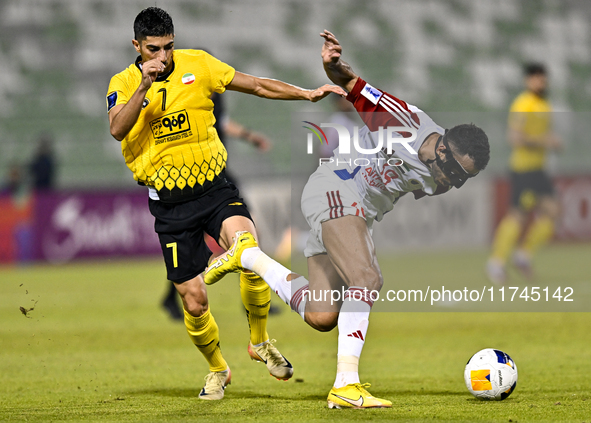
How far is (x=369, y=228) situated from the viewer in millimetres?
5273

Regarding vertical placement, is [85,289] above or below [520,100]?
below

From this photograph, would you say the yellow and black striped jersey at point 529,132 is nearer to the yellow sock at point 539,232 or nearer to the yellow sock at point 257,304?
the yellow sock at point 539,232

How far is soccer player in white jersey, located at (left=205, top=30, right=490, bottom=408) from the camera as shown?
4.81 m

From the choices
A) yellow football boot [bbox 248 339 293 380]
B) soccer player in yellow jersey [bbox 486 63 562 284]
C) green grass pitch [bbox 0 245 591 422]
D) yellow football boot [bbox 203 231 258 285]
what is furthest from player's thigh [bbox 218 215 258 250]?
soccer player in yellow jersey [bbox 486 63 562 284]

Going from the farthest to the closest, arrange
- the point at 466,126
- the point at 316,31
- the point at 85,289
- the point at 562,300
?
1. the point at 316,31
2. the point at 85,289
3. the point at 562,300
4. the point at 466,126

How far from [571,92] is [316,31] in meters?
7.03

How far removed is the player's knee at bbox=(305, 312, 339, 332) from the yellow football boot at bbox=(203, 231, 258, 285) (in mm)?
530

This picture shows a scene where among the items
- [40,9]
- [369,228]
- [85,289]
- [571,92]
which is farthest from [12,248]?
[571,92]

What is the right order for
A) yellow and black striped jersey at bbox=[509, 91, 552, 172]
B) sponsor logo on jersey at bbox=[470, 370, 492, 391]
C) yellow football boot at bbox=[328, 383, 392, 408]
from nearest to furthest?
yellow football boot at bbox=[328, 383, 392, 408]
sponsor logo on jersey at bbox=[470, 370, 492, 391]
yellow and black striped jersey at bbox=[509, 91, 552, 172]

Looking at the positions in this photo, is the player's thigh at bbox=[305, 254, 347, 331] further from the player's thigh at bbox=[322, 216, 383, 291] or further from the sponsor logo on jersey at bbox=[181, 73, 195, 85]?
the sponsor logo on jersey at bbox=[181, 73, 195, 85]

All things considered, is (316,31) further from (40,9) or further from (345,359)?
(345,359)

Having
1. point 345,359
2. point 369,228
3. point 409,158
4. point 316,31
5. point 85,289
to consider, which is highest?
point 316,31

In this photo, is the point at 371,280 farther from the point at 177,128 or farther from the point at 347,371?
the point at 177,128

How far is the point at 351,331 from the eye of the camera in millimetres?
4582
